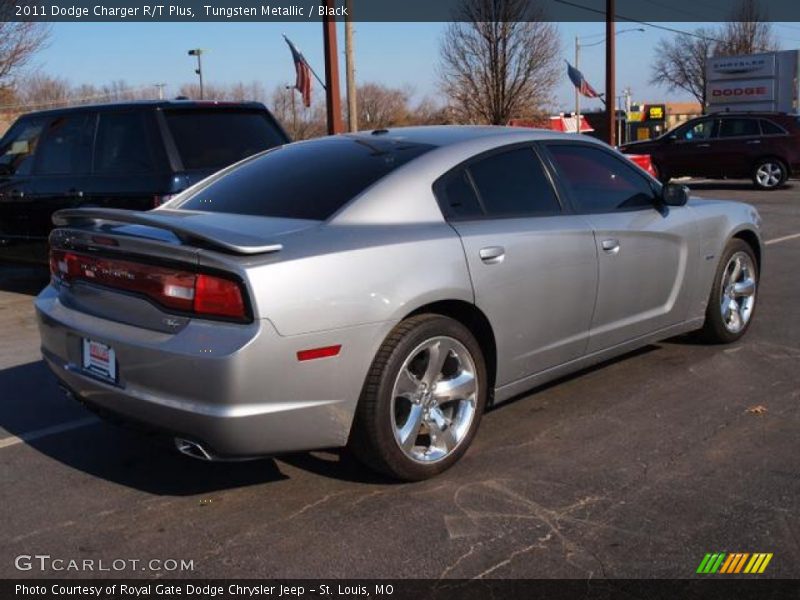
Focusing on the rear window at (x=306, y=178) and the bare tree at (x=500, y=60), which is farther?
the bare tree at (x=500, y=60)

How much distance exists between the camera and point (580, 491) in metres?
3.60

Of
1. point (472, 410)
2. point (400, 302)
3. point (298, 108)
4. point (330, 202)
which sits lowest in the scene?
point (472, 410)

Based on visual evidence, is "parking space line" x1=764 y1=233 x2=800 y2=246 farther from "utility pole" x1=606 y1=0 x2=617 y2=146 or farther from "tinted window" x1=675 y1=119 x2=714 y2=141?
"utility pole" x1=606 y1=0 x2=617 y2=146

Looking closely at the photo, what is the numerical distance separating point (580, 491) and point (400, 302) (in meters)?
1.14

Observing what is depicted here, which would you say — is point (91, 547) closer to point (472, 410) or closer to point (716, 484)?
point (472, 410)

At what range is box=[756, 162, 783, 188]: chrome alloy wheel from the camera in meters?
18.2

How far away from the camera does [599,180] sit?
4910mm

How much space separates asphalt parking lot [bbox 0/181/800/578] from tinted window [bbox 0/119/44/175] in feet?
13.0

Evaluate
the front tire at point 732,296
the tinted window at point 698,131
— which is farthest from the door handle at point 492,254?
the tinted window at point 698,131

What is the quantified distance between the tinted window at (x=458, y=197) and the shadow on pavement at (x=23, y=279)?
20.0 feet

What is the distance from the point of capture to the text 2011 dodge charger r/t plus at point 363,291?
3211 millimetres

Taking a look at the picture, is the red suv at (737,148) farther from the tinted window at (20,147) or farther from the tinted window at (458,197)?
the tinted window at (458,197)

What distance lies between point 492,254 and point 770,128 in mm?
16542
